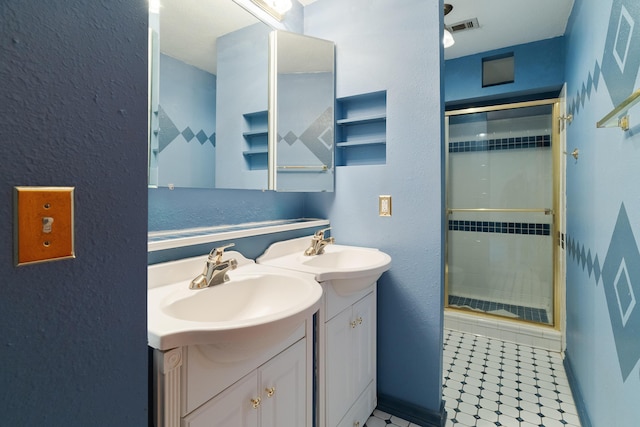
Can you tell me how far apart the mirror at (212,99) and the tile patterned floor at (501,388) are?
1.48 metres

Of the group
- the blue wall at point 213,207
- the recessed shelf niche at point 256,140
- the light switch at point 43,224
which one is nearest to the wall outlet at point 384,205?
the blue wall at point 213,207

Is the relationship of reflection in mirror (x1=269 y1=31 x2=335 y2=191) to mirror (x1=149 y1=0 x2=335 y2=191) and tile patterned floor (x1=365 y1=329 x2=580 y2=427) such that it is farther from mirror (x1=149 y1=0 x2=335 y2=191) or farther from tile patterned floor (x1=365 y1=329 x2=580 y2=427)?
tile patterned floor (x1=365 y1=329 x2=580 y2=427)

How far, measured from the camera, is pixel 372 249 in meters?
1.73

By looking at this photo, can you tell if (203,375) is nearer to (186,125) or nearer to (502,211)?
(186,125)

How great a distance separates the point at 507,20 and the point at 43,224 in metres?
2.79

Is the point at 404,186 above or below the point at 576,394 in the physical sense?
above

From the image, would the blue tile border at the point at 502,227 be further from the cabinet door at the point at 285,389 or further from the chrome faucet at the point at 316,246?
the cabinet door at the point at 285,389

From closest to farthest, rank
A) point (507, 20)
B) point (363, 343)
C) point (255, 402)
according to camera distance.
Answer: point (255, 402)
point (363, 343)
point (507, 20)

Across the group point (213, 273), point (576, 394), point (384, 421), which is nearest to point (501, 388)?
point (576, 394)

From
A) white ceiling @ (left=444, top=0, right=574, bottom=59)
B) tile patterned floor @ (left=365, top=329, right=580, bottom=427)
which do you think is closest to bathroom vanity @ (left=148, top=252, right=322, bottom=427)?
tile patterned floor @ (left=365, top=329, right=580, bottom=427)

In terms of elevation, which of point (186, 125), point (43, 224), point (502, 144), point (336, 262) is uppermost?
point (502, 144)

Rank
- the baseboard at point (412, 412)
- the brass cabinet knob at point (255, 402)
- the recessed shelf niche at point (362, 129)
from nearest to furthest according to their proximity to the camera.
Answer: the brass cabinet knob at point (255, 402)
the baseboard at point (412, 412)
the recessed shelf niche at point (362, 129)

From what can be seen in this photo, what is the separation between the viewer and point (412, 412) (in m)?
1.63

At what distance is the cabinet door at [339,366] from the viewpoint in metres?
1.27
